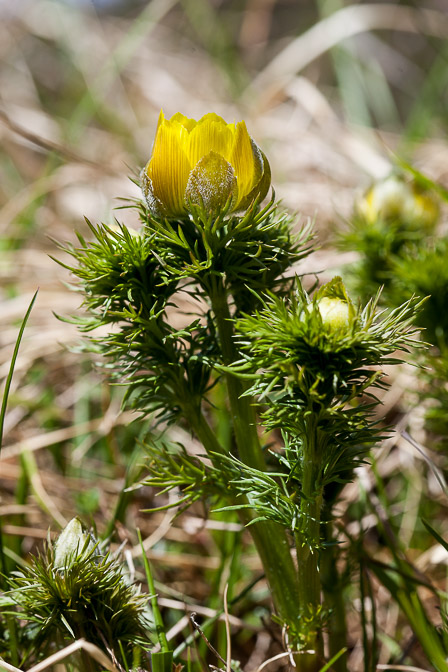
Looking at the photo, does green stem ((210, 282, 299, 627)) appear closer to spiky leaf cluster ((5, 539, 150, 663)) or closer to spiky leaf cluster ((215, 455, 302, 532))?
spiky leaf cluster ((215, 455, 302, 532))

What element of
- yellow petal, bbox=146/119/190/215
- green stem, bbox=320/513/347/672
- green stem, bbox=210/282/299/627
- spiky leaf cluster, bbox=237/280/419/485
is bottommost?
green stem, bbox=320/513/347/672

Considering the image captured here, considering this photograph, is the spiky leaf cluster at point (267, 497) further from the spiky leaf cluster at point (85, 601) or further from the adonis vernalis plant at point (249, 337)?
the spiky leaf cluster at point (85, 601)

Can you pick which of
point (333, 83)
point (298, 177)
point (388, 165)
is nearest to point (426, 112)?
point (298, 177)

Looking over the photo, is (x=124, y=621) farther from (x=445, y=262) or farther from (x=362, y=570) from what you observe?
(x=445, y=262)

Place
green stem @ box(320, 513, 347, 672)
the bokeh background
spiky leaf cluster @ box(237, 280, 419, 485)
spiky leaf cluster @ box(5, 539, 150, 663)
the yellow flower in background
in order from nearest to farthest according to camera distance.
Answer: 1. spiky leaf cluster @ box(237, 280, 419, 485)
2. spiky leaf cluster @ box(5, 539, 150, 663)
3. green stem @ box(320, 513, 347, 672)
4. the yellow flower in background
5. the bokeh background

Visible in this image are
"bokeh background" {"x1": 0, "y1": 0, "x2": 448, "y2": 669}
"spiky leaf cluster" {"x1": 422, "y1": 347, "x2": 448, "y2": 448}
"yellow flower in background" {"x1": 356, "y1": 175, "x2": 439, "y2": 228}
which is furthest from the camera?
"bokeh background" {"x1": 0, "y1": 0, "x2": 448, "y2": 669}

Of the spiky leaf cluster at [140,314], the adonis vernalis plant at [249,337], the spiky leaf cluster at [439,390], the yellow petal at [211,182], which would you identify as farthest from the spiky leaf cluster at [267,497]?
the spiky leaf cluster at [439,390]

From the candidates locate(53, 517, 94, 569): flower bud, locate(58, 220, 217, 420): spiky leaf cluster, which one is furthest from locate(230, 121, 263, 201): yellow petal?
locate(53, 517, 94, 569): flower bud
